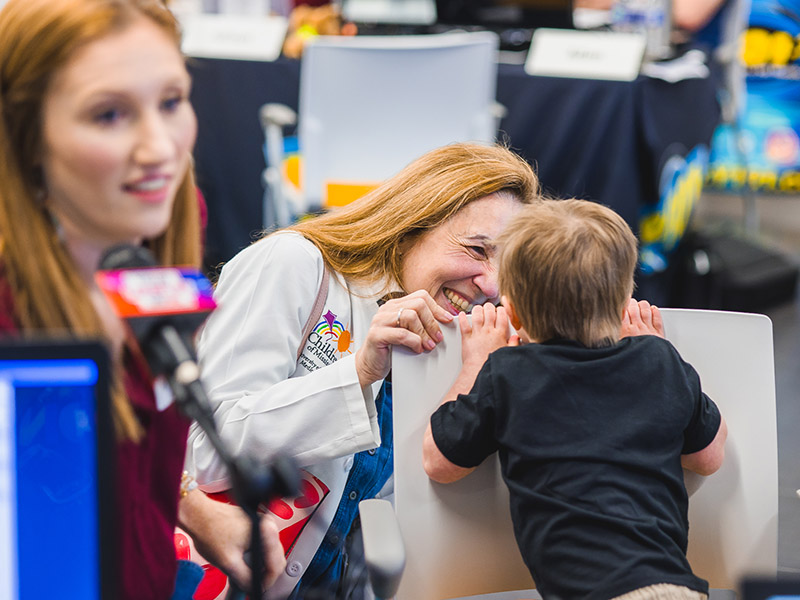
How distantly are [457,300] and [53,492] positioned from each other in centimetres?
89

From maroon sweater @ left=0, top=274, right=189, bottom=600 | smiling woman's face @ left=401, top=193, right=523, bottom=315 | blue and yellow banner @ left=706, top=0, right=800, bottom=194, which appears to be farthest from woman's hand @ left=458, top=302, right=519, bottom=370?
blue and yellow banner @ left=706, top=0, right=800, bottom=194

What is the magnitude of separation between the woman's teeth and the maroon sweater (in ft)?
1.96

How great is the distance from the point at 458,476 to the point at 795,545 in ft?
4.79

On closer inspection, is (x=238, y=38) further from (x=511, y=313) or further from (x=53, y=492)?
(x=53, y=492)

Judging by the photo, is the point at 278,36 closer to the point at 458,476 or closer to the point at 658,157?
the point at 658,157

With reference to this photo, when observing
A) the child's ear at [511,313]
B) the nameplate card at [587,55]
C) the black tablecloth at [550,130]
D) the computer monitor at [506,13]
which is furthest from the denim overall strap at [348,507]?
the computer monitor at [506,13]

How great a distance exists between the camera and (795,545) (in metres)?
2.36

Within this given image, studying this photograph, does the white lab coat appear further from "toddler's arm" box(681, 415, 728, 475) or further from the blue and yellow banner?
the blue and yellow banner

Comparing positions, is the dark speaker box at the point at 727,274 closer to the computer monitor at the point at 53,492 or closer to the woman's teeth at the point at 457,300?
the woman's teeth at the point at 457,300

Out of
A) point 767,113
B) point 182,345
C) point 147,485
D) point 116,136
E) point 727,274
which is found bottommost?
point 727,274

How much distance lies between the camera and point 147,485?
93 centimetres

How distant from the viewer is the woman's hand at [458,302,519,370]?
132 centimetres

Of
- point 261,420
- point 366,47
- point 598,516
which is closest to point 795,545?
point 598,516

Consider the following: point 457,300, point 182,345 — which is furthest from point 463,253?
point 182,345
